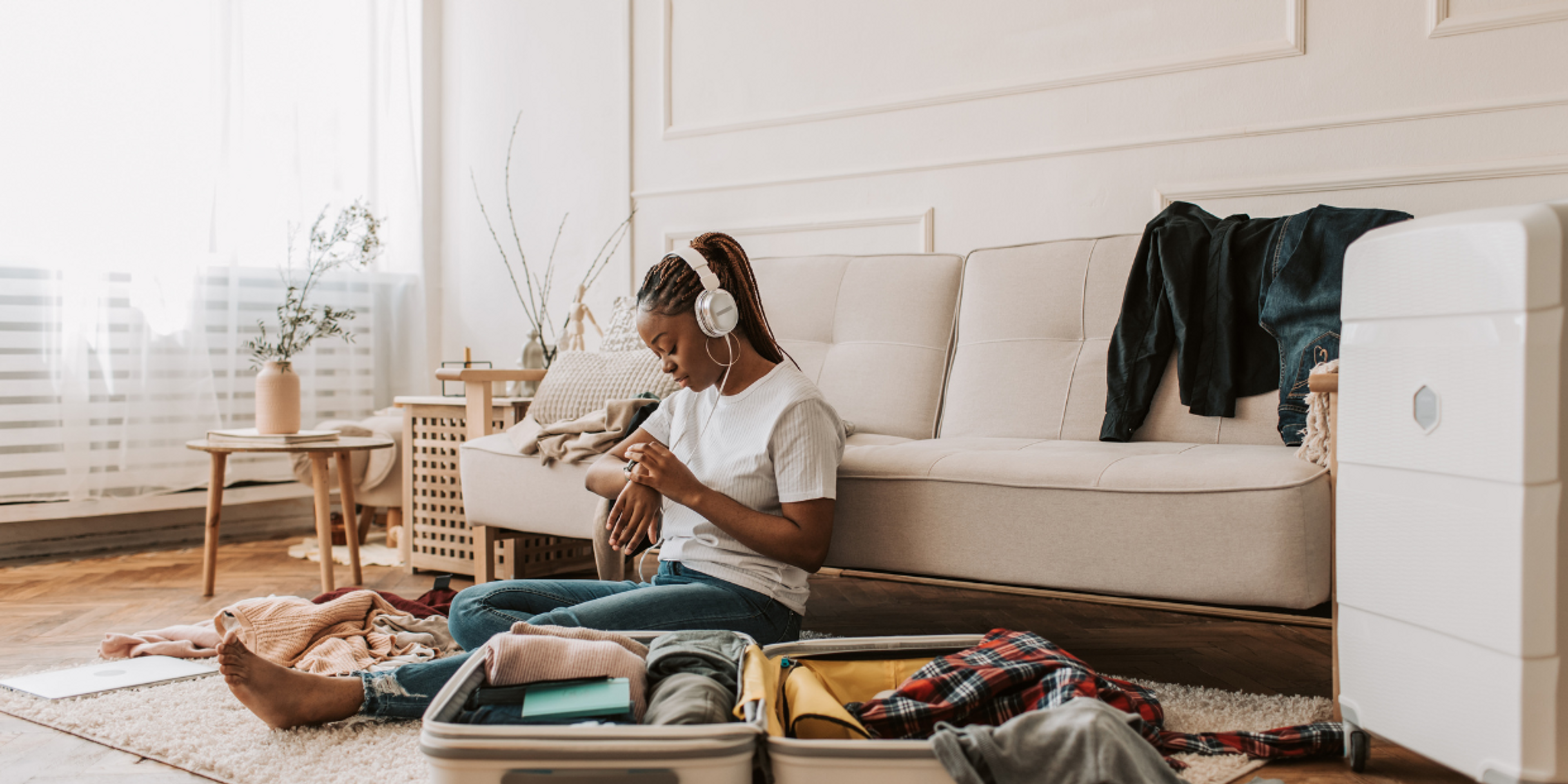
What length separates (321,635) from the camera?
2.05 metres

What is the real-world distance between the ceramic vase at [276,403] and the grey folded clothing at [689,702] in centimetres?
187

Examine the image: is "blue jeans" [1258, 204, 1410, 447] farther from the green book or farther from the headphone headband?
the green book

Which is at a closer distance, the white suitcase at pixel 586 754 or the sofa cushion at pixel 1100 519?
the white suitcase at pixel 586 754

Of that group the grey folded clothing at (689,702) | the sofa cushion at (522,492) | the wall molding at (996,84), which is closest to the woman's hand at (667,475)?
the grey folded clothing at (689,702)

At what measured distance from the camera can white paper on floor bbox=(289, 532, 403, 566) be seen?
3.23m

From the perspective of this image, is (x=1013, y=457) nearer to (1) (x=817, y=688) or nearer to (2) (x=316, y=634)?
(1) (x=817, y=688)

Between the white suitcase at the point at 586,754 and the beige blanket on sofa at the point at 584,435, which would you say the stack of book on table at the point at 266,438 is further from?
the white suitcase at the point at 586,754

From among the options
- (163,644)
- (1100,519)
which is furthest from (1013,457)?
(163,644)

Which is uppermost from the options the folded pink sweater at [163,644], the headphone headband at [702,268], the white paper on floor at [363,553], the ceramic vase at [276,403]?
the headphone headband at [702,268]

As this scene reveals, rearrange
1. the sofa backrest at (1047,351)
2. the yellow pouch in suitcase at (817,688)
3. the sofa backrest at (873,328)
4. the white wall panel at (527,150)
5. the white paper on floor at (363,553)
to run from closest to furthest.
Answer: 1. the yellow pouch in suitcase at (817,688)
2. the sofa backrest at (1047,351)
3. the sofa backrest at (873,328)
4. the white paper on floor at (363,553)
5. the white wall panel at (527,150)

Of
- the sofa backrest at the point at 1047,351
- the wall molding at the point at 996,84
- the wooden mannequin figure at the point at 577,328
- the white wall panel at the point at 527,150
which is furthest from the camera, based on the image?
the white wall panel at the point at 527,150

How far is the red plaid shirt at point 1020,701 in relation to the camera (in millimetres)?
1310

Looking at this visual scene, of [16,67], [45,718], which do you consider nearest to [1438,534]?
[45,718]

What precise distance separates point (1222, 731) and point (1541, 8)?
177 cm
